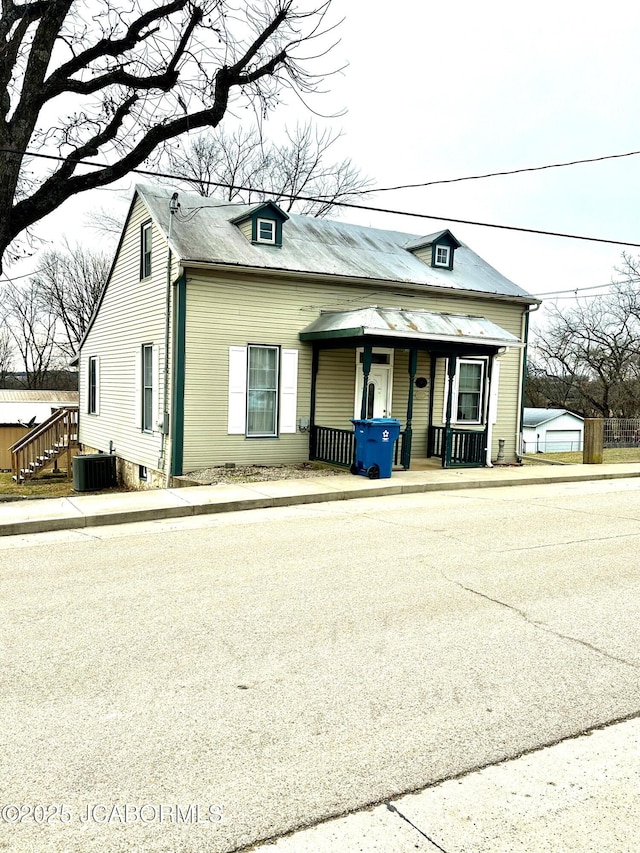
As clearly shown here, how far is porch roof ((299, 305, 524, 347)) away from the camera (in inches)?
538

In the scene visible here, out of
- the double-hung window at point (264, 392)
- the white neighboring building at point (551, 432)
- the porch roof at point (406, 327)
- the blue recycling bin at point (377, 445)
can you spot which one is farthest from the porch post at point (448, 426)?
the white neighboring building at point (551, 432)

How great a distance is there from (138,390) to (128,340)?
66.5 inches

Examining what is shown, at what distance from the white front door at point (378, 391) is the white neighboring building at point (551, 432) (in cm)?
1595

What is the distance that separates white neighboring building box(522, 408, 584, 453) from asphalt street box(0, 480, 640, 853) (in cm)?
2331

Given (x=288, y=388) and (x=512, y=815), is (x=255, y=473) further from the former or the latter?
(x=512, y=815)

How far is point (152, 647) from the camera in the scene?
476cm

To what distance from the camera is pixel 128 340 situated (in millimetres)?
17109

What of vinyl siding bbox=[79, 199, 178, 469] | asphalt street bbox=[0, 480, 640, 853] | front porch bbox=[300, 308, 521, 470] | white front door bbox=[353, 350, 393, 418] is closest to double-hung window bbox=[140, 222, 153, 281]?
vinyl siding bbox=[79, 199, 178, 469]

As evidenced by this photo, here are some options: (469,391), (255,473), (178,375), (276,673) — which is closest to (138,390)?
(178,375)

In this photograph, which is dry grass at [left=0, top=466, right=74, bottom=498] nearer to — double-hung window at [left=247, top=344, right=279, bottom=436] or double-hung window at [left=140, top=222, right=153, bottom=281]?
double-hung window at [left=247, top=344, right=279, bottom=436]

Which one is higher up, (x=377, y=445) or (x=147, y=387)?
(x=147, y=387)

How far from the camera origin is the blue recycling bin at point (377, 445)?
13.4 metres

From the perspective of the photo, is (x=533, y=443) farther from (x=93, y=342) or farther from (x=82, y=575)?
(x=82, y=575)

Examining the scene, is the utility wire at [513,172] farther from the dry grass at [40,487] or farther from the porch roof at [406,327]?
the dry grass at [40,487]
